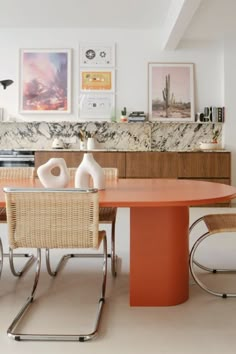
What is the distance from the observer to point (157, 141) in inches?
274

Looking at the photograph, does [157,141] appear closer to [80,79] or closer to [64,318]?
[80,79]

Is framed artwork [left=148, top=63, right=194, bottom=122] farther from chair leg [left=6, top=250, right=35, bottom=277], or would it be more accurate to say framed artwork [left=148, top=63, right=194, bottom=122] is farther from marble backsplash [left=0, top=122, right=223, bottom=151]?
chair leg [left=6, top=250, right=35, bottom=277]

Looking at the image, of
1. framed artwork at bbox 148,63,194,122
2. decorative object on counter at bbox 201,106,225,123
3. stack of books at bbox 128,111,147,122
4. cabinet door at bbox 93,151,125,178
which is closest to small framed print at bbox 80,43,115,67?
framed artwork at bbox 148,63,194,122

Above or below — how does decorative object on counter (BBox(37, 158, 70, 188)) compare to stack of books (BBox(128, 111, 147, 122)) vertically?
below

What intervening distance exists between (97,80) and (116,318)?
5108 mm

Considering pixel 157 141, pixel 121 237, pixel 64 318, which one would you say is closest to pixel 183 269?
pixel 64 318

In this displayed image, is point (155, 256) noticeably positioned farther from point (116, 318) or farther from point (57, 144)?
point (57, 144)

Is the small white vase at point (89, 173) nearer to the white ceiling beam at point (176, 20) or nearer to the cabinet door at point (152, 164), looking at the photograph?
the white ceiling beam at point (176, 20)

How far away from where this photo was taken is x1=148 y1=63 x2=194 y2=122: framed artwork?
6816 millimetres

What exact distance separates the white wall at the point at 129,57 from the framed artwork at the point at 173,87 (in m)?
0.10

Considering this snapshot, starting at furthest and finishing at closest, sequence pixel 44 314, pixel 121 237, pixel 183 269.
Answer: pixel 121 237 → pixel 183 269 → pixel 44 314

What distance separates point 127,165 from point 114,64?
5.63ft

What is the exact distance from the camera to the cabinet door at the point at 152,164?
6.41 m

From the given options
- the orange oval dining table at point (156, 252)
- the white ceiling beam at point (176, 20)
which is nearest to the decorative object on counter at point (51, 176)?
the orange oval dining table at point (156, 252)
